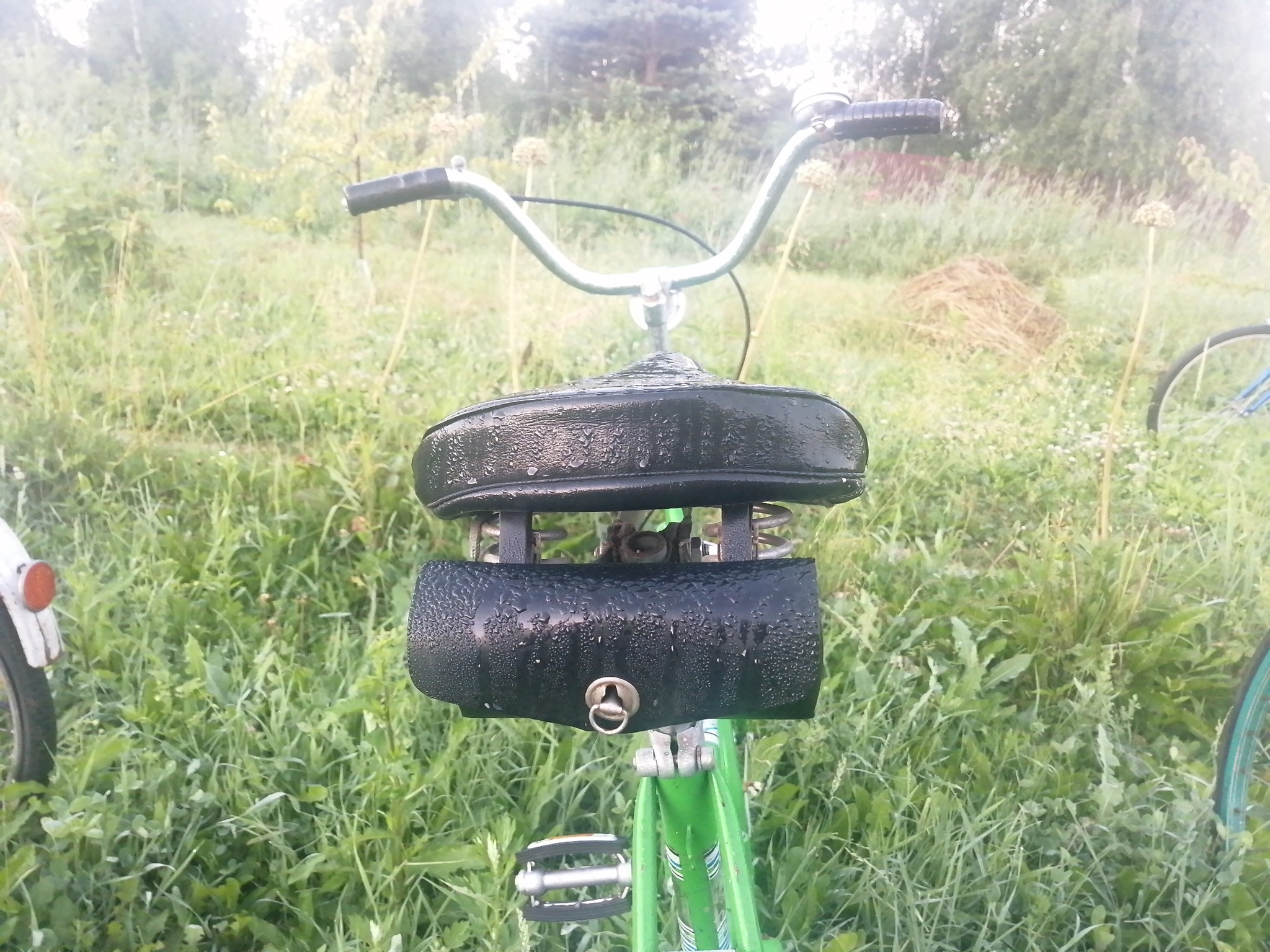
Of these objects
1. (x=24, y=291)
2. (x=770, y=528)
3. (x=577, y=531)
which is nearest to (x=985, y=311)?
(x=577, y=531)

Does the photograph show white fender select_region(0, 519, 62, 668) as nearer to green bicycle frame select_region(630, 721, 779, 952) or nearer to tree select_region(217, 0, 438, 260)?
tree select_region(217, 0, 438, 260)

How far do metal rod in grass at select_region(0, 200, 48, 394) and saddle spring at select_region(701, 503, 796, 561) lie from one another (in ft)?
6.15

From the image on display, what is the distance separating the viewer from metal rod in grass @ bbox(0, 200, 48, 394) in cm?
181

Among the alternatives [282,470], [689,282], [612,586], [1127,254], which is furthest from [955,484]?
[282,470]

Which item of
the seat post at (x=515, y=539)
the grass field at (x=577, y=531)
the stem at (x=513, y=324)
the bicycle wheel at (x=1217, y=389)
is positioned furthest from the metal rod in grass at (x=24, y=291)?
the bicycle wheel at (x=1217, y=389)

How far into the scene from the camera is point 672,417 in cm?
57

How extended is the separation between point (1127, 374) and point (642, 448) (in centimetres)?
175

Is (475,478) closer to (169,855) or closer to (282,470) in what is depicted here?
(169,855)

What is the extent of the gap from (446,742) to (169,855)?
49 centimetres

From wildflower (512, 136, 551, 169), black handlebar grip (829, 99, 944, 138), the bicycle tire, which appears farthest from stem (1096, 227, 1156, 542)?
wildflower (512, 136, 551, 169)

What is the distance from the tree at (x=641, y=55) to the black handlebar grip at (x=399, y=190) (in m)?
1.16

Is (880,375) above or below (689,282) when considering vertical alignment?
below

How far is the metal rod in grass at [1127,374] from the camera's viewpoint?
177cm

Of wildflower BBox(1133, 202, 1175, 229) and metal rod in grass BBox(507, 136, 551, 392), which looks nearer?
wildflower BBox(1133, 202, 1175, 229)
